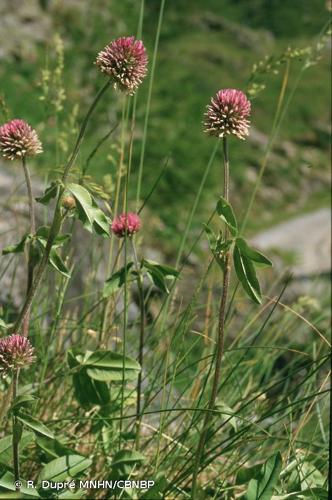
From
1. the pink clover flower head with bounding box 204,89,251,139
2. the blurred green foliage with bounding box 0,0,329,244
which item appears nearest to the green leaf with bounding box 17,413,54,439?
the pink clover flower head with bounding box 204,89,251,139

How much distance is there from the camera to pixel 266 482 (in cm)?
114

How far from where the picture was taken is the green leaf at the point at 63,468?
46.3 inches

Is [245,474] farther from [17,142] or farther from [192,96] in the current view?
[192,96]

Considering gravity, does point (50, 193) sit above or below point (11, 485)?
above

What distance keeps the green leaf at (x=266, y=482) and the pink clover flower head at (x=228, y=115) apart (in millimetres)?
454

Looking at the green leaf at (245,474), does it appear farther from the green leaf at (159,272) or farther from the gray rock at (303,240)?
the gray rock at (303,240)

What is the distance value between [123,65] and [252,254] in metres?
0.31

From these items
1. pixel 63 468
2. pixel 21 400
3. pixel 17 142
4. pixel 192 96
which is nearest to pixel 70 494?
pixel 63 468

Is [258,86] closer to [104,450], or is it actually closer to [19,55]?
[104,450]

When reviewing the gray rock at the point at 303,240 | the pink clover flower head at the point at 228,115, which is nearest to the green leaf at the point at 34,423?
the pink clover flower head at the point at 228,115

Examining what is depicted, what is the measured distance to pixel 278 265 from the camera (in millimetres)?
5762

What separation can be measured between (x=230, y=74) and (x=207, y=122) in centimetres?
1287

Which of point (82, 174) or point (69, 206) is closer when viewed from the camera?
point (69, 206)

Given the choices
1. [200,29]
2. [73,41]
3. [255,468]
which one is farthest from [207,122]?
[200,29]
